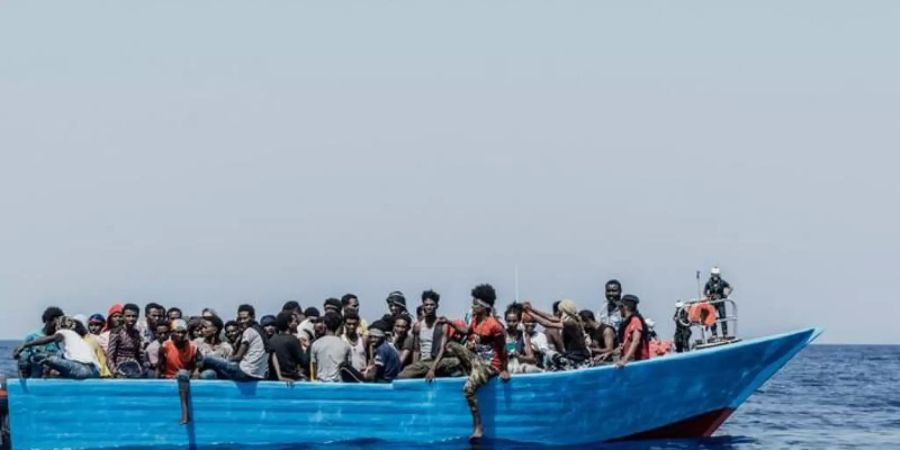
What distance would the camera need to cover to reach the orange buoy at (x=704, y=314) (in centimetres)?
2183

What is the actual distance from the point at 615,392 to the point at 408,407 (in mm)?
2811

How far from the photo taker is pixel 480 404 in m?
20.4

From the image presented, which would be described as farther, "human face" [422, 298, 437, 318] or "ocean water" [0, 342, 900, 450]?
"ocean water" [0, 342, 900, 450]

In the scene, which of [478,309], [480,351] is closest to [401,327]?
[480,351]

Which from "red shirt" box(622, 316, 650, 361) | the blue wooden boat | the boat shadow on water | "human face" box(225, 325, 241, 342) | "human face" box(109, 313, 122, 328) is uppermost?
"human face" box(109, 313, 122, 328)

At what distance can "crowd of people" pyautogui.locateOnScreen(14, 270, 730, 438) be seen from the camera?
798 inches

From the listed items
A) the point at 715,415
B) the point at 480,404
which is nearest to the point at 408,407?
the point at 480,404

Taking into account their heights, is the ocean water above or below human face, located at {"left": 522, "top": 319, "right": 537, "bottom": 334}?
below

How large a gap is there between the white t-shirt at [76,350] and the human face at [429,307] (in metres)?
4.54

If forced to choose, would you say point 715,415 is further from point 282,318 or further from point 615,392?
point 282,318

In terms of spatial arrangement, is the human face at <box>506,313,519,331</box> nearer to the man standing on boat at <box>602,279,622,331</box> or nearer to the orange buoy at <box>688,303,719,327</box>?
the man standing on boat at <box>602,279,622,331</box>

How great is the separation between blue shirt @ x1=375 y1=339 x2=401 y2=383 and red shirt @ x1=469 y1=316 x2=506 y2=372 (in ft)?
3.52

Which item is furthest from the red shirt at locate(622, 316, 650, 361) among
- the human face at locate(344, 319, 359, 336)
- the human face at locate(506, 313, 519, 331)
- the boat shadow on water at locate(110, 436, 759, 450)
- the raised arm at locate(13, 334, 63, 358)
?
the raised arm at locate(13, 334, 63, 358)

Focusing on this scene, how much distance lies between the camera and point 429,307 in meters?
20.2
